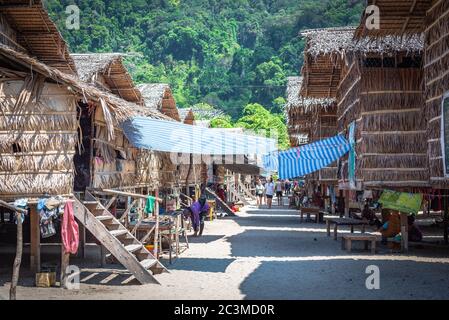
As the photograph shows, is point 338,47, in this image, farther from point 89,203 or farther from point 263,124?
point 263,124

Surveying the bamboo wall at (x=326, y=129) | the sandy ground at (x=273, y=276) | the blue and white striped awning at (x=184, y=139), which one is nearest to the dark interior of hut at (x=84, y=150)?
the blue and white striped awning at (x=184, y=139)

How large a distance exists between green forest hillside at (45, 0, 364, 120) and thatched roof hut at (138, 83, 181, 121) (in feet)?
121

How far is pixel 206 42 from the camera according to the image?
3046 inches

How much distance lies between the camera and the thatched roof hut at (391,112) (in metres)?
13.5

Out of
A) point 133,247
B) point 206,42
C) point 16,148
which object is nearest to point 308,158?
point 133,247

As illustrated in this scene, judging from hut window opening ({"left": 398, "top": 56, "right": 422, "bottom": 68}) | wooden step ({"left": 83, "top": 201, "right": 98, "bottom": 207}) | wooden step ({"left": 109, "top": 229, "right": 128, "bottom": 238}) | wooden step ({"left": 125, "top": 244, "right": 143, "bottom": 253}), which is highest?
hut window opening ({"left": 398, "top": 56, "right": 422, "bottom": 68})

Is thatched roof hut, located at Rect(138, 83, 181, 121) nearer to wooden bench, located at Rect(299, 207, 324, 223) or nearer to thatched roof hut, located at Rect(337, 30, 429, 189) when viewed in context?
wooden bench, located at Rect(299, 207, 324, 223)

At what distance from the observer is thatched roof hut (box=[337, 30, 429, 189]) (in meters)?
13.5

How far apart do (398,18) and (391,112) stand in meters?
2.80

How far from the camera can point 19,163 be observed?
1049cm

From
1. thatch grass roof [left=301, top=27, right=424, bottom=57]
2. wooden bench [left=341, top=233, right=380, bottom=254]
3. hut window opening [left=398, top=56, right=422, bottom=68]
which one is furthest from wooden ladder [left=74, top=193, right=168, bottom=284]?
hut window opening [left=398, top=56, right=422, bottom=68]

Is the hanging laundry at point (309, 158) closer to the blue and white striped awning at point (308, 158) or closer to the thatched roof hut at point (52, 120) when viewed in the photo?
the blue and white striped awning at point (308, 158)

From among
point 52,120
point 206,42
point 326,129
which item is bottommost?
point 52,120

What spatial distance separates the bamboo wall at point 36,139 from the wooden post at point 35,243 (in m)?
1.24
